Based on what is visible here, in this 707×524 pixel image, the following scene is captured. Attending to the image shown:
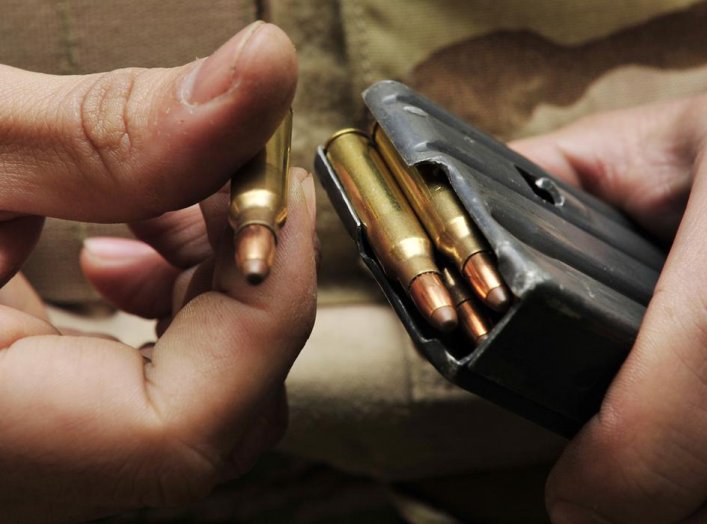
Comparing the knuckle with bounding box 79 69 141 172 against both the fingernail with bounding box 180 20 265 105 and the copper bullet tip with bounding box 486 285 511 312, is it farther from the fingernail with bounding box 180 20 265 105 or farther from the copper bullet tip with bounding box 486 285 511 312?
the copper bullet tip with bounding box 486 285 511 312

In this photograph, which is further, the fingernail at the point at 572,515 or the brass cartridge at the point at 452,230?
the fingernail at the point at 572,515

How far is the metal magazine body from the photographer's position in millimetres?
482

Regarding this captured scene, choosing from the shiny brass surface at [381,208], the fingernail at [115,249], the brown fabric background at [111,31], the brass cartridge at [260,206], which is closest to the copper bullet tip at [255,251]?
the brass cartridge at [260,206]

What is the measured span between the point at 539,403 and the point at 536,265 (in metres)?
0.13

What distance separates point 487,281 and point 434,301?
0.04 m

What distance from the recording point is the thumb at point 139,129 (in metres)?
0.47

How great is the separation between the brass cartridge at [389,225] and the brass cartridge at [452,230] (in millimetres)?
10

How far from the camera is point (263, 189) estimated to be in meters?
0.49

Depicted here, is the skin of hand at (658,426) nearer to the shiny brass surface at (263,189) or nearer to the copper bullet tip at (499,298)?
the copper bullet tip at (499,298)

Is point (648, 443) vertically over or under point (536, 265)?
under

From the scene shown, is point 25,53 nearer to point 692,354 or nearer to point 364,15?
point 364,15

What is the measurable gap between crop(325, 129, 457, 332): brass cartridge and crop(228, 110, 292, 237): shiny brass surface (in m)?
0.08

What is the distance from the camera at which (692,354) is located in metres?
0.56

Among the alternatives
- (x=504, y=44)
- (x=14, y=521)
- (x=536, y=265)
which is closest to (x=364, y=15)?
(x=504, y=44)
